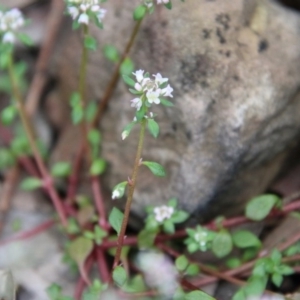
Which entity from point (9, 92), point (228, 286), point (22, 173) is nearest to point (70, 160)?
point (22, 173)

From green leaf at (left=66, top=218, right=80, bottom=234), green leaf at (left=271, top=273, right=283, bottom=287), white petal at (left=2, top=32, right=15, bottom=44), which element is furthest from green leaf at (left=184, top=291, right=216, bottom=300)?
white petal at (left=2, top=32, right=15, bottom=44)

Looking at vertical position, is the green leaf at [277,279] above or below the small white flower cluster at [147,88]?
below

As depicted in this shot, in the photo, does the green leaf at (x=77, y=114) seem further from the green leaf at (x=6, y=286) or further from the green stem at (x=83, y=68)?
the green leaf at (x=6, y=286)

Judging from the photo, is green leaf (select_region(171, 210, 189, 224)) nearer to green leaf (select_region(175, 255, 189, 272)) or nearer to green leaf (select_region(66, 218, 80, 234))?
green leaf (select_region(175, 255, 189, 272))

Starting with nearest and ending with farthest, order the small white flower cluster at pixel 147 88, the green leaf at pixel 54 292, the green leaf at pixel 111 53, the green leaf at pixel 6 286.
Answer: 1. the small white flower cluster at pixel 147 88
2. the green leaf at pixel 6 286
3. the green leaf at pixel 54 292
4. the green leaf at pixel 111 53

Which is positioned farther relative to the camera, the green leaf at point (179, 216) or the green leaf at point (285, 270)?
the green leaf at point (179, 216)

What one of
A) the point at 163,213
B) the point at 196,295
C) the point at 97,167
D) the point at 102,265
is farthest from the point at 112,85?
the point at 196,295

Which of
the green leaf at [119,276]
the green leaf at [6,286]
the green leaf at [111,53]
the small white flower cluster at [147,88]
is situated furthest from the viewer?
the green leaf at [111,53]

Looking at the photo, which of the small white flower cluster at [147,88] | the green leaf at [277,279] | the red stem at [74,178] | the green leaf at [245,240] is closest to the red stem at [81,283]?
the red stem at [74,178]
